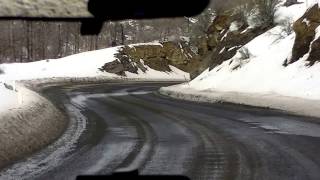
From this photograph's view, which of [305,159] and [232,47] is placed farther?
[232,47]

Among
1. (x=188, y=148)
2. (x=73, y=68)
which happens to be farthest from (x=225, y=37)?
(x=73, y=68)

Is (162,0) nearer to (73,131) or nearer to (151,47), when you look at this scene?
(73,131)

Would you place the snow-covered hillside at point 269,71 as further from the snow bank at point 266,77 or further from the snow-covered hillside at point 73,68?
the snow-covered hillside at point 73,68

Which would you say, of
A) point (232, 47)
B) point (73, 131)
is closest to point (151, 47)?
point (232, 47)

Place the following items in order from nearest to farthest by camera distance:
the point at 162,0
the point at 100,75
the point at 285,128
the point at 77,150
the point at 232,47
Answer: the point at 162,0, the point at 77,150, the point at 285,128, the point at 232,47, the point at 100,75

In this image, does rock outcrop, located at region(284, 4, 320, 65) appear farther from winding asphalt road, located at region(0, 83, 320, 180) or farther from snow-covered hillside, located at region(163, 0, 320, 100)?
winding asphalt road, located at region(0, 83, 320, 180)

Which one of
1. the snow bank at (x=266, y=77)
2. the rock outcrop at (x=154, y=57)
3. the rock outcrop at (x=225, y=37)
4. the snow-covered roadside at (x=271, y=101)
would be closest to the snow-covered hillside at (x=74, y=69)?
the rock outcrop at (x=154, y=57)

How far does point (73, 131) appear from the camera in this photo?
14266 mm

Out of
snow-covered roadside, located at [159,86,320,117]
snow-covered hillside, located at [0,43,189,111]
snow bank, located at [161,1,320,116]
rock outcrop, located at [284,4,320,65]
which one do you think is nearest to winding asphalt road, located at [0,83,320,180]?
snow-covered roadside, located at [159,86,320,117]

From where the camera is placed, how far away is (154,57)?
7988 centimetres

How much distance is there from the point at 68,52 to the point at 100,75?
194ft

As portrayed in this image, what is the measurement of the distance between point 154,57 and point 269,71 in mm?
53883

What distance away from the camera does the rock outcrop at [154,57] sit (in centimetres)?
7344

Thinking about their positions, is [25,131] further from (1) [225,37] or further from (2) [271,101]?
(1) [225,37]
